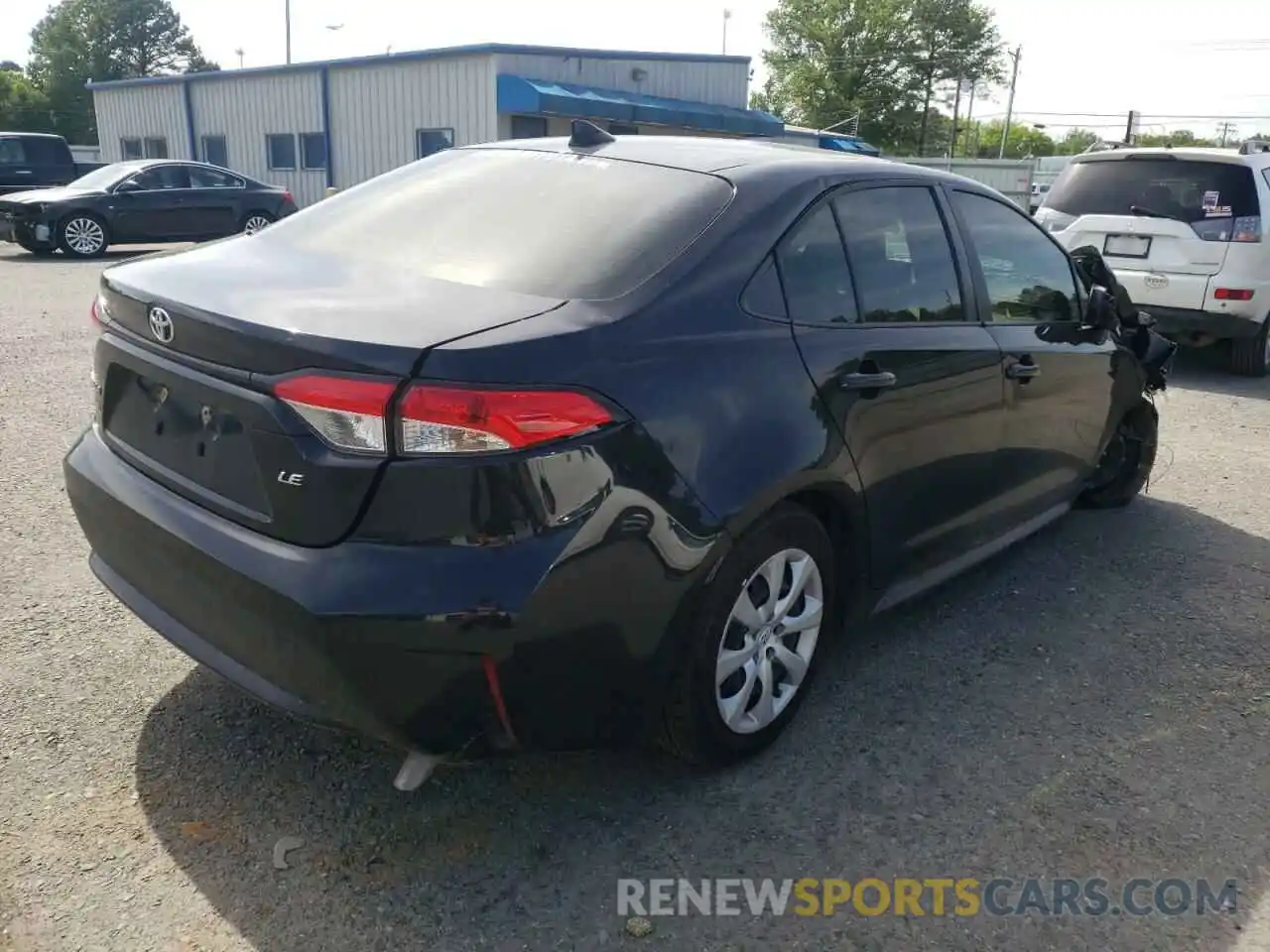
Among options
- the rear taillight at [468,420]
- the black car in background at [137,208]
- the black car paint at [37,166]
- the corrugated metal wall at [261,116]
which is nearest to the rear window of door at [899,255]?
the rear taillight at [468,420]

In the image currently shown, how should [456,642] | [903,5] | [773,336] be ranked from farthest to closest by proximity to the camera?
[903,5] → [773,336] → [456,642]

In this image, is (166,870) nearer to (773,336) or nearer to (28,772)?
(28,772)

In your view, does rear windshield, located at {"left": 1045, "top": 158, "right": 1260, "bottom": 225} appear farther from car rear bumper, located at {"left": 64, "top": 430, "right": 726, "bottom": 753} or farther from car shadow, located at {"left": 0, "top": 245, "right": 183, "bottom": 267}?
car shadow, located at {"left": 0, "top": 245, "right": 183, "bottom": 267}

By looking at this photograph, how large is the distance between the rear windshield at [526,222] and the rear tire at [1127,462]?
3.15 m

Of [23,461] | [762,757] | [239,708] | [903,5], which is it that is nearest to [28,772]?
[239,708]

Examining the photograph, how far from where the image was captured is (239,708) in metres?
3.04

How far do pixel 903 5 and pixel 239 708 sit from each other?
214ft

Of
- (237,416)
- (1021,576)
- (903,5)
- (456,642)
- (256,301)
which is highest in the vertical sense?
(903,5)

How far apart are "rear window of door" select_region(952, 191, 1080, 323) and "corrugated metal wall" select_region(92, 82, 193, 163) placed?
29954 millimetres

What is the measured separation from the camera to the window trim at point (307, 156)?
83.4 ft

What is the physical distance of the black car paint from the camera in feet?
61.9

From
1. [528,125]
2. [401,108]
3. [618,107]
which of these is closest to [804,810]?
[618,107]

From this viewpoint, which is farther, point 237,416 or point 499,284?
point 499,284

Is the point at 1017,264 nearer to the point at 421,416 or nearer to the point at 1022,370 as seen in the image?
the point at 1022,370
